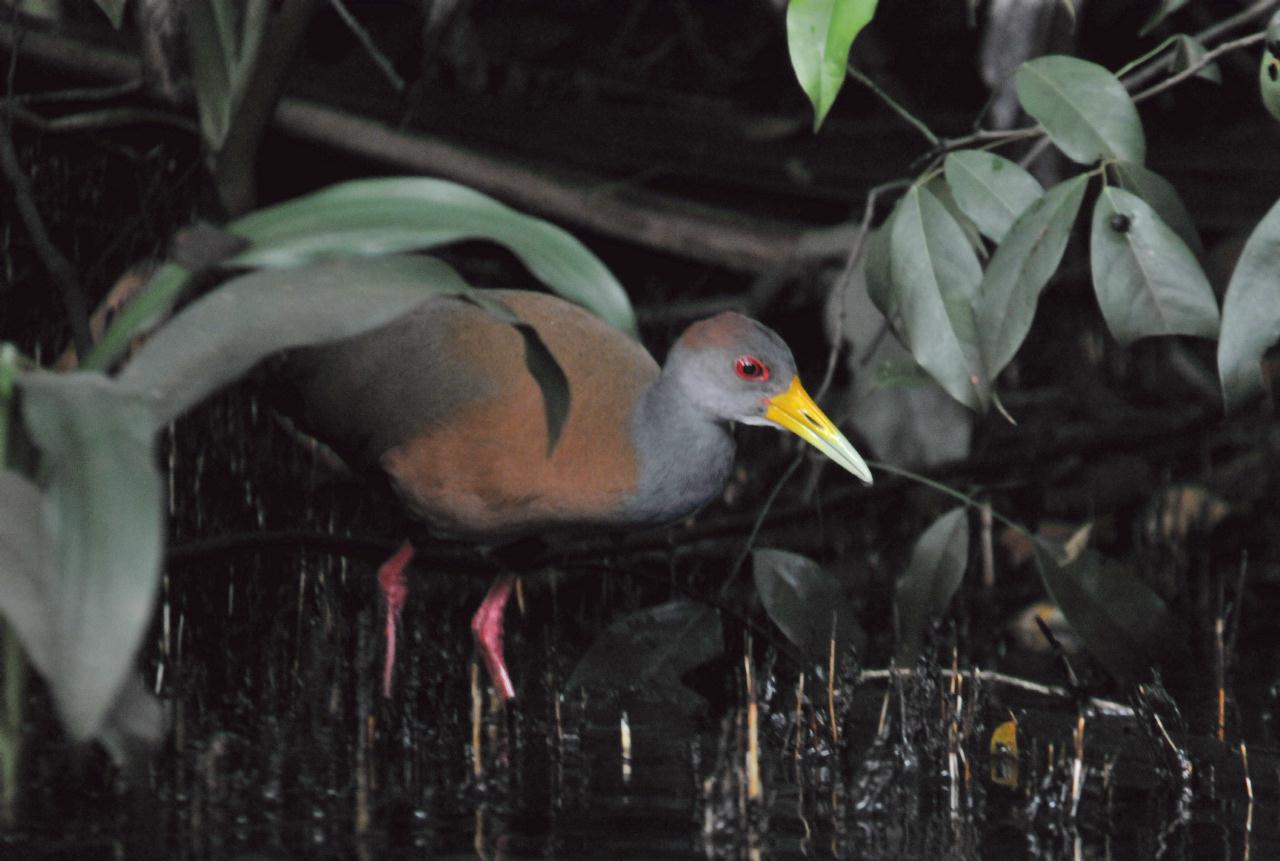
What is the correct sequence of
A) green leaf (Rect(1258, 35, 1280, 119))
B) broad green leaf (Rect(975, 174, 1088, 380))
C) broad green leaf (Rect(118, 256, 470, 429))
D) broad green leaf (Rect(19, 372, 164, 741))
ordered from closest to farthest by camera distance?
broad green leaf (Rect(19, 372, 164, 741)) < broad green leaf (Rect(118, 256, 470, 429)) < broad green leaf (Rect(975, 174, 1088, 380)) < green leaf (Rect(1258, 35, 1280, 119))

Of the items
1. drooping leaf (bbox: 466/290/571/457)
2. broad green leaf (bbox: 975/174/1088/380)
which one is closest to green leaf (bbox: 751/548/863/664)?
broad green leaf (bbox: 975/174/1088/380)

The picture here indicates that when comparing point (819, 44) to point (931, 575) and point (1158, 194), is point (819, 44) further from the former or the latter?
point (931, 575)

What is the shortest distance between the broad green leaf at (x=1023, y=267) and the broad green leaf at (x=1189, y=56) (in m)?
0.53

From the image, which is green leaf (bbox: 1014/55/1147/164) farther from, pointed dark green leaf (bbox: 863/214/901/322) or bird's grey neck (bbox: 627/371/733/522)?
bird's grey neck (bbox: 627/371/733/522)

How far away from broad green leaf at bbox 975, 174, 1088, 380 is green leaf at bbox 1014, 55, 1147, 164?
9 centimetres

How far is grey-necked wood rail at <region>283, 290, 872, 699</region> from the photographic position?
364 cm

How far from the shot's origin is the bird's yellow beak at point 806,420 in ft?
12.2

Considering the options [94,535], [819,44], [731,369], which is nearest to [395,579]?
[731,369]

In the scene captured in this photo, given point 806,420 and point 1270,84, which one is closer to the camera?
point 1270,84

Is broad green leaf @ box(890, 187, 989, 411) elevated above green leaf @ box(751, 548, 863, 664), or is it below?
above

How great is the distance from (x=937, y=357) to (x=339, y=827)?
1192 mm

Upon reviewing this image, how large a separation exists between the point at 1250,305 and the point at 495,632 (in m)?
2.03

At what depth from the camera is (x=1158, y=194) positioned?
9.28 ft

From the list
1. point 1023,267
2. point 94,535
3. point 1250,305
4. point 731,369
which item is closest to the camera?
point 94,535
